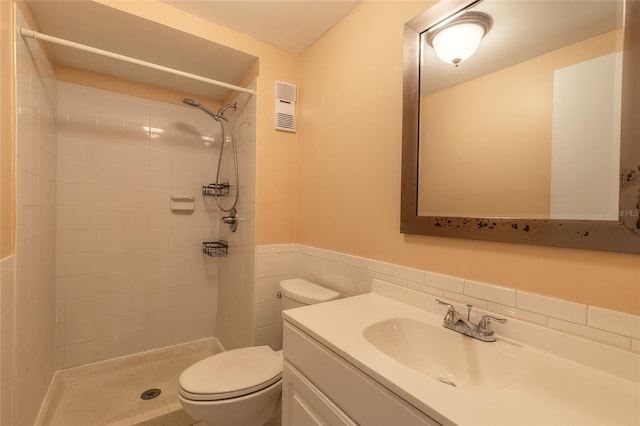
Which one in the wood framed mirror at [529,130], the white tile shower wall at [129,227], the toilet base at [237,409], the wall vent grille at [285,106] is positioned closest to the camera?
the wood framed mirror at [529,130]

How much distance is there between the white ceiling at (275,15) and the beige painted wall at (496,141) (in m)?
0.86

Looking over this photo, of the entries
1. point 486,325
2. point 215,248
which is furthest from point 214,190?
point 486,325

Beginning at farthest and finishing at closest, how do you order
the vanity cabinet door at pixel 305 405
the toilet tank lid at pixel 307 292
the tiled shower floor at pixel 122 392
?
the tiled shower floor at pixel 122 392 < the toilet tank lid at pixel 307 292 < the vanity cabinet door at pixel 305 405

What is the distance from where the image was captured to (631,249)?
64cm

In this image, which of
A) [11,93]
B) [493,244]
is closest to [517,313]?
[493,244]

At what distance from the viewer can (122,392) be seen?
5.95ft

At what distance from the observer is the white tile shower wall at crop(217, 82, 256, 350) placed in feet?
5.98

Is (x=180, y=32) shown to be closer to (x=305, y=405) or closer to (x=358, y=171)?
(x=358, y=171)

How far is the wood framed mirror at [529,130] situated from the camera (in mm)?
672

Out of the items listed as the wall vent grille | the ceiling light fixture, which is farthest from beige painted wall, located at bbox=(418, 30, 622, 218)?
the wall vent grille

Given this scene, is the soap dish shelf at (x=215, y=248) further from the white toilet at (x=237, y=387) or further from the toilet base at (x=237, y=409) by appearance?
the toilet base at (x=237, y=409)

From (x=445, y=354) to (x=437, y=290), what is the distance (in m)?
0.22

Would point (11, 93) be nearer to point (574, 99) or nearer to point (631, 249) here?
point (574, 99)

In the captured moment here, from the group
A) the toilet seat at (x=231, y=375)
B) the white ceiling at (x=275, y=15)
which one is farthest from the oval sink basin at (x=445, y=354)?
the white ceiling at (x=275, y=15)
